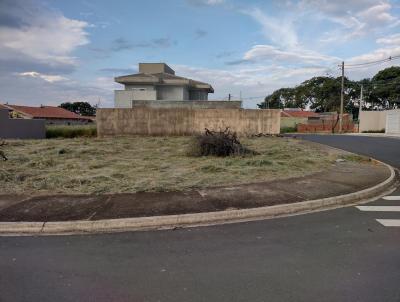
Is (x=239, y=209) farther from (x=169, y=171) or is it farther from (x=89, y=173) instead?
(x=89, y=173)

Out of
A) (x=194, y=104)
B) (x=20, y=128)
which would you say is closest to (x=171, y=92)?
(x=194, y=104)

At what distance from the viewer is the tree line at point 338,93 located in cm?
7938

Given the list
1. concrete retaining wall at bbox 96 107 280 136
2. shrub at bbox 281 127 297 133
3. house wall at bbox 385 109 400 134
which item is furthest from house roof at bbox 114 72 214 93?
house wall at bbox 385 109 400 134

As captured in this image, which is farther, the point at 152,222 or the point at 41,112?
the point at 41,112

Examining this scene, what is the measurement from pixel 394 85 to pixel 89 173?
80.0 m

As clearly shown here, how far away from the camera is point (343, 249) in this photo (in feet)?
18.3

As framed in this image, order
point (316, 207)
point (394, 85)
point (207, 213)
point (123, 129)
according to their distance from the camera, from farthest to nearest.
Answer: point (394, 85)
point (123, 129)
point (316, 207)
point (207, 213)

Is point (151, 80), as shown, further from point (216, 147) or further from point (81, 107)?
point (81, 107)

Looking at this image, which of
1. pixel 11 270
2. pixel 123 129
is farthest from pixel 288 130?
pixel 11 270

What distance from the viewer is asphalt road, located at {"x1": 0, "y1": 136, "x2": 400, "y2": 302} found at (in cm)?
416

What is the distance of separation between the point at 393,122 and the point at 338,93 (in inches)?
1730

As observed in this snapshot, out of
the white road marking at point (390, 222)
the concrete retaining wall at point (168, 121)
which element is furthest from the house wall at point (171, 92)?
the white road marking at point (390, 222)

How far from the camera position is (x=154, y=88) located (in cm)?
4288

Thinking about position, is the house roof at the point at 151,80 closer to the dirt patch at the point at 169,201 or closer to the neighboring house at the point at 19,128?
the neighboring house at the point at 19,128
